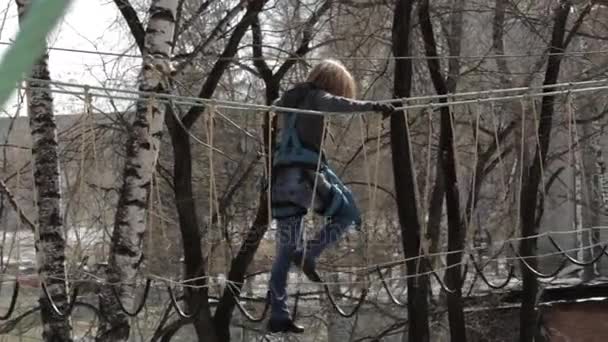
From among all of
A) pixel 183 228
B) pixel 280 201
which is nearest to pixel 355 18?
pixel 183 228

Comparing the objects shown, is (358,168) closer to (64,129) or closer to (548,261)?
(64,129)

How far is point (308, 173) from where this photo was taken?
3.99m

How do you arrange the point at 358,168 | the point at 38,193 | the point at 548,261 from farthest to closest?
the point at 548,261 → the point at 358,168 → the point at 38,193

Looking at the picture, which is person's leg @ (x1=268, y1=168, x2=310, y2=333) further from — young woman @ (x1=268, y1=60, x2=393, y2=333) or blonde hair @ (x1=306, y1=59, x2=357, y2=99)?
blonde hair @ (x1=306, y1=59, x2=357, y2=99)

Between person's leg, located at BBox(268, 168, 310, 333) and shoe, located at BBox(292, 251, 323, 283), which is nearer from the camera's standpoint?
person's leg, located at BBox(268, 168, 310, 333)

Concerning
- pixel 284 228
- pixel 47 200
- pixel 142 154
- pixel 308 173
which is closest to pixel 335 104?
pixel 308 173

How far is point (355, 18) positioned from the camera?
→ 28.8 ft

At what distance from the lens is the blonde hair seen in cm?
391

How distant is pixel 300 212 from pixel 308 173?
20cm

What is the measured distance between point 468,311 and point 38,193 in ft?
18.4

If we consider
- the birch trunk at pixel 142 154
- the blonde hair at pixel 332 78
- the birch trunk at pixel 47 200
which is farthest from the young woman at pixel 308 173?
the birch trunk at pixel 47 200

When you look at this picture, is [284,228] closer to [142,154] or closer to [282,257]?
[282,257]

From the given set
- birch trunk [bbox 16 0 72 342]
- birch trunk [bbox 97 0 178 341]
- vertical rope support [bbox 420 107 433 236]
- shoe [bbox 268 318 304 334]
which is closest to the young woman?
shoe [bbox 268 318 304 334]

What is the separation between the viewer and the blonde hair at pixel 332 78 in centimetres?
391
